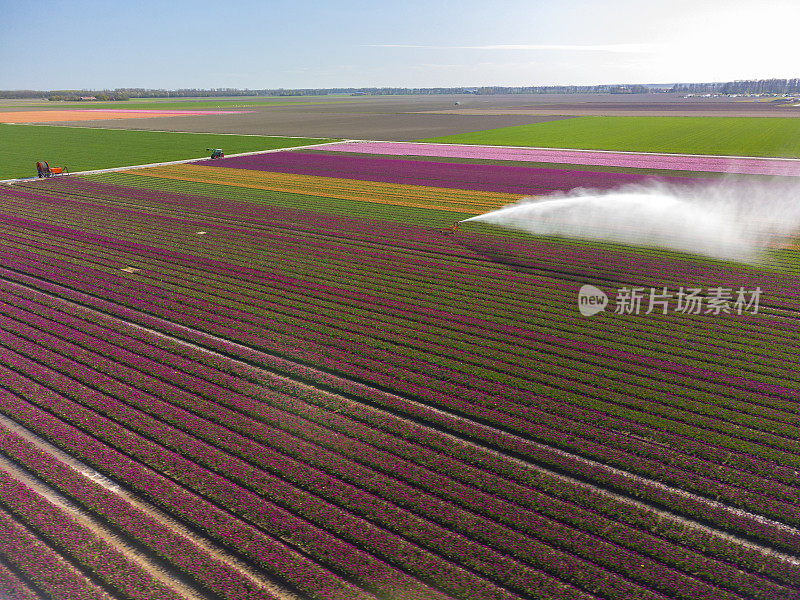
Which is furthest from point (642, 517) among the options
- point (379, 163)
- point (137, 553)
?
point (379, 163)

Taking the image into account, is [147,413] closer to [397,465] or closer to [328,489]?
[328,489]

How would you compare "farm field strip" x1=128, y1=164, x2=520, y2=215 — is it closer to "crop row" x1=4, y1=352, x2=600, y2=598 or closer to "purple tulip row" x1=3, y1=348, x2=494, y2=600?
"purple tulip row" x1=3, y1=348, x2=494, y2=600

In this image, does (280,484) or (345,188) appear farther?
(345,188)

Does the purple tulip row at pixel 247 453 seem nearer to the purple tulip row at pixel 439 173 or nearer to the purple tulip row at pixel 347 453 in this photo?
the purple tulip row at pixel 347 453

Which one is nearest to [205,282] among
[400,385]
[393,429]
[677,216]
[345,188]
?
[400,385]

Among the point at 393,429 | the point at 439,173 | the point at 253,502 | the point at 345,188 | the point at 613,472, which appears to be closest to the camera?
the point at 253,502

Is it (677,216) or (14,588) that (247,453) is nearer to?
(14,588)

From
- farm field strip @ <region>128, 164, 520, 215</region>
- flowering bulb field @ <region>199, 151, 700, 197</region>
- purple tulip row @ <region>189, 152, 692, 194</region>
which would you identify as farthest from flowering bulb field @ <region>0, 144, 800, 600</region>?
purple tulip row @ <region>189, 152, 692, 194</region>

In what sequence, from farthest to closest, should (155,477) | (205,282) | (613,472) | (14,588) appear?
1. (205,282)
2. (613,472)
3. (155,477)
4. (14,588)
